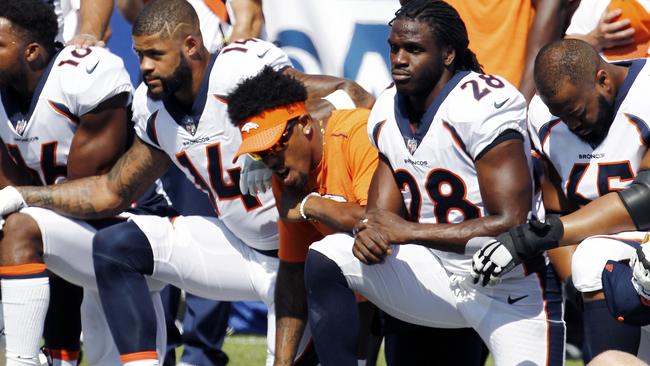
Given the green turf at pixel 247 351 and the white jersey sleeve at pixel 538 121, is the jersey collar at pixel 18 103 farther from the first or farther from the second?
the white jersey sleeve at pixel 538 121

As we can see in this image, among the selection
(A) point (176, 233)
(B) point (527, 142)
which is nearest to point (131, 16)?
(A) point (176, 233)

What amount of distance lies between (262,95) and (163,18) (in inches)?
27.9

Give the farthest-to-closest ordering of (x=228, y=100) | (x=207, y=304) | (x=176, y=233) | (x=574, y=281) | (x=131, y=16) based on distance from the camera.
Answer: (x=131, y=16), (x=207, y=304), (x=176, y=233), (x=228, y=100), (x=574, y=281)

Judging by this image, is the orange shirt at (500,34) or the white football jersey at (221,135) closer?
the white football jersey at (221,135)

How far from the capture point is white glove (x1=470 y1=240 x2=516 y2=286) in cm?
416

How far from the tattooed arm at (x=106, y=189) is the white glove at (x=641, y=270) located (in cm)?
211

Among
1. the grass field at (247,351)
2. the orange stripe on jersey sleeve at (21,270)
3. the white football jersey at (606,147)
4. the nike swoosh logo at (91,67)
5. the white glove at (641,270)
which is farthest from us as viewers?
the grass field at (247,351)

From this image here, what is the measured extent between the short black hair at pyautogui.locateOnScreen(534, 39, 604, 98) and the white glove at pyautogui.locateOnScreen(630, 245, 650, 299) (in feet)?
2.32

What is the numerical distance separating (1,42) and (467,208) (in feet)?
7.05

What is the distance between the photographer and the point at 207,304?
611 cm

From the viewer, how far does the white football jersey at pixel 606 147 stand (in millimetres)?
4480

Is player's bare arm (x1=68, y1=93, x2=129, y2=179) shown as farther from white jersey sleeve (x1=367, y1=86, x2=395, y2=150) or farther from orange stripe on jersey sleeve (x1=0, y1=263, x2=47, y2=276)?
white jersey sleeve (x1=367, y1=86, x2=395, y2=150)

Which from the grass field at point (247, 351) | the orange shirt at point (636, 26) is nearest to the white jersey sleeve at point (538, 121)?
the orange shirt at point (636, 26)

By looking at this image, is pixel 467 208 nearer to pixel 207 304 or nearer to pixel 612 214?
pixel 612 214
